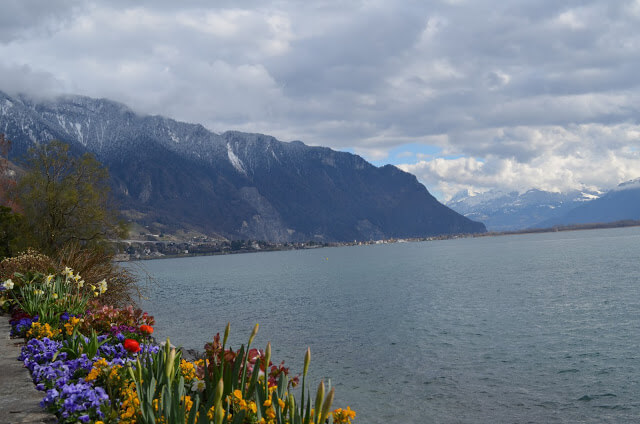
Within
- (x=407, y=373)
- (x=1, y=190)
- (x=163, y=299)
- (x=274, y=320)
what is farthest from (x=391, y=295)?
(x=1, y=190)

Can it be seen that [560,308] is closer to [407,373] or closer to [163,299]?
[407,373]

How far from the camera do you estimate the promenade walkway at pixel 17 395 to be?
28.4 ft

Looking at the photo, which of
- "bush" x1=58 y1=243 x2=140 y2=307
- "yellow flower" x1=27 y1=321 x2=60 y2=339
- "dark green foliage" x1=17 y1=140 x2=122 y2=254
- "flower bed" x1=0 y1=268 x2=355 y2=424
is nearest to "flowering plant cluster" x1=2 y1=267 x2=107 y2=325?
"flower bed" x1=0 y1=268 x2=355 y2=424

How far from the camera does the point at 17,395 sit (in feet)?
32.9

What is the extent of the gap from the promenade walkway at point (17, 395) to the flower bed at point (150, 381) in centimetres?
20

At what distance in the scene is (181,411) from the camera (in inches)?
247

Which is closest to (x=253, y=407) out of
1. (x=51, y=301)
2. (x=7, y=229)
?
(x=51, y=301)

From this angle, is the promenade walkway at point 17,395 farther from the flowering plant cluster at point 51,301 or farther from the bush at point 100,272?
the bush at point 100,272

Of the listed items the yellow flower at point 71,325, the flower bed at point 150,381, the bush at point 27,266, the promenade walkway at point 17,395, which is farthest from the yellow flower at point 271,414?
the bush at point 27,266

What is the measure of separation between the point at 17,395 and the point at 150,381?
15.2 feet

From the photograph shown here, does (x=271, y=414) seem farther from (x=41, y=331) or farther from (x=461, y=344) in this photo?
(x=461, y=344)

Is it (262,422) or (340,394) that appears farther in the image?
(340,394)

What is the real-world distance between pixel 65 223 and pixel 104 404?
36992mm

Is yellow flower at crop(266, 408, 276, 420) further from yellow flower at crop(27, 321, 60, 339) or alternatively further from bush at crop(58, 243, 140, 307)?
bush at crop(58, 243, 140, 307)
